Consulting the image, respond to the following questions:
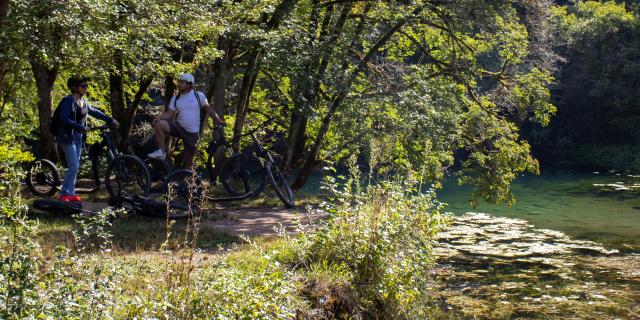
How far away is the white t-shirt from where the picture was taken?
11.0m

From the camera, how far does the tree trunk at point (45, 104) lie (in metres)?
16.2

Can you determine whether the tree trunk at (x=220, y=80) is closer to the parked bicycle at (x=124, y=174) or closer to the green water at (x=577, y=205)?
the parked bicycle at (x=124, y=174)

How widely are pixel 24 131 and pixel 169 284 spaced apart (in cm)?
1330

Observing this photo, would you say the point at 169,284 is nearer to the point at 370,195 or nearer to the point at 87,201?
the point at 370,195

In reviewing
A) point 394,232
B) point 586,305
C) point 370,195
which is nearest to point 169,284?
point 394,232

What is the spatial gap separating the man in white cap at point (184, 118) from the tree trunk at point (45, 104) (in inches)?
223

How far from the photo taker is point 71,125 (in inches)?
412

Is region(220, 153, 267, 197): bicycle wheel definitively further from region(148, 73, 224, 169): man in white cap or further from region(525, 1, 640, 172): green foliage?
region(525, 1, 640, 172): green foliage

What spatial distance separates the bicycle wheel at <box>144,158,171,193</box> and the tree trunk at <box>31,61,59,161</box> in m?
5.60

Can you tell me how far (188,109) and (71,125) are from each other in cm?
159

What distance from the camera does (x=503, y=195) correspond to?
19.5m

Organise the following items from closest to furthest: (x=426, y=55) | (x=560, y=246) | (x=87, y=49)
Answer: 1. (x=87, y=49)
2. (x=560, y=246)
3. (x=426, y=55)

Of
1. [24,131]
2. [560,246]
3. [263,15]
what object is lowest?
[560,246]

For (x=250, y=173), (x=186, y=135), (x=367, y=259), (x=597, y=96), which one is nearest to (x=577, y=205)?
(x=250, y=173)
